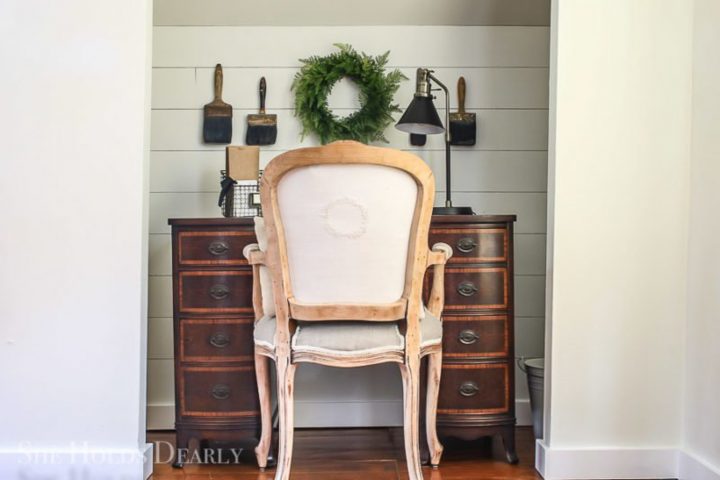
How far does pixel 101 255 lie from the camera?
171cm

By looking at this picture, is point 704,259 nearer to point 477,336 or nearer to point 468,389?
point 477,336

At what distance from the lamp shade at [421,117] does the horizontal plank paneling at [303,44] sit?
36 centimetres

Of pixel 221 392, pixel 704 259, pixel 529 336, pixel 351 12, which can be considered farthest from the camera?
pixel 529 336

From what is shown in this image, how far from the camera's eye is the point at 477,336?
1.88m

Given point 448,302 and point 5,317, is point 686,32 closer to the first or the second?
point 448,302

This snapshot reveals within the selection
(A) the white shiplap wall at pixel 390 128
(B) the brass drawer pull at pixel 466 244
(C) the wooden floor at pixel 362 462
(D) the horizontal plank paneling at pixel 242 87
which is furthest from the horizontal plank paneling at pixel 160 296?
(B) the brass drawer pull at pixel 466 244

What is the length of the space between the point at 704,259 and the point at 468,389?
0.80 m

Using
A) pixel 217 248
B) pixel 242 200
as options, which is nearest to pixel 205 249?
pixel 217 248

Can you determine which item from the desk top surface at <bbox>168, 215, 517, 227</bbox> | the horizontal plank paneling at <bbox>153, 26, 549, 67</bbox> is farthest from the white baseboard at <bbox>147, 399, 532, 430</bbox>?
the horizontal plank paneling at <bbox>153, 26, 549, 67</bbox>

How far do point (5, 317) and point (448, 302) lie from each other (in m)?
1.36

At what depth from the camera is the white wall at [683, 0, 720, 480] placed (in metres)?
1.58

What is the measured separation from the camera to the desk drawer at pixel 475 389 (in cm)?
187

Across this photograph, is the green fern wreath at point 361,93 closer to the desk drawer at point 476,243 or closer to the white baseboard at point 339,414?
the desk drawer at point 476,243

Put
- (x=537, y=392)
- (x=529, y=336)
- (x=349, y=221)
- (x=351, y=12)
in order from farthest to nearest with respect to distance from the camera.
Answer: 1. (x=529, y=336)
2. (x=351, y=12)
3. (x=537, y=392)
4. (x=349, y=221)
